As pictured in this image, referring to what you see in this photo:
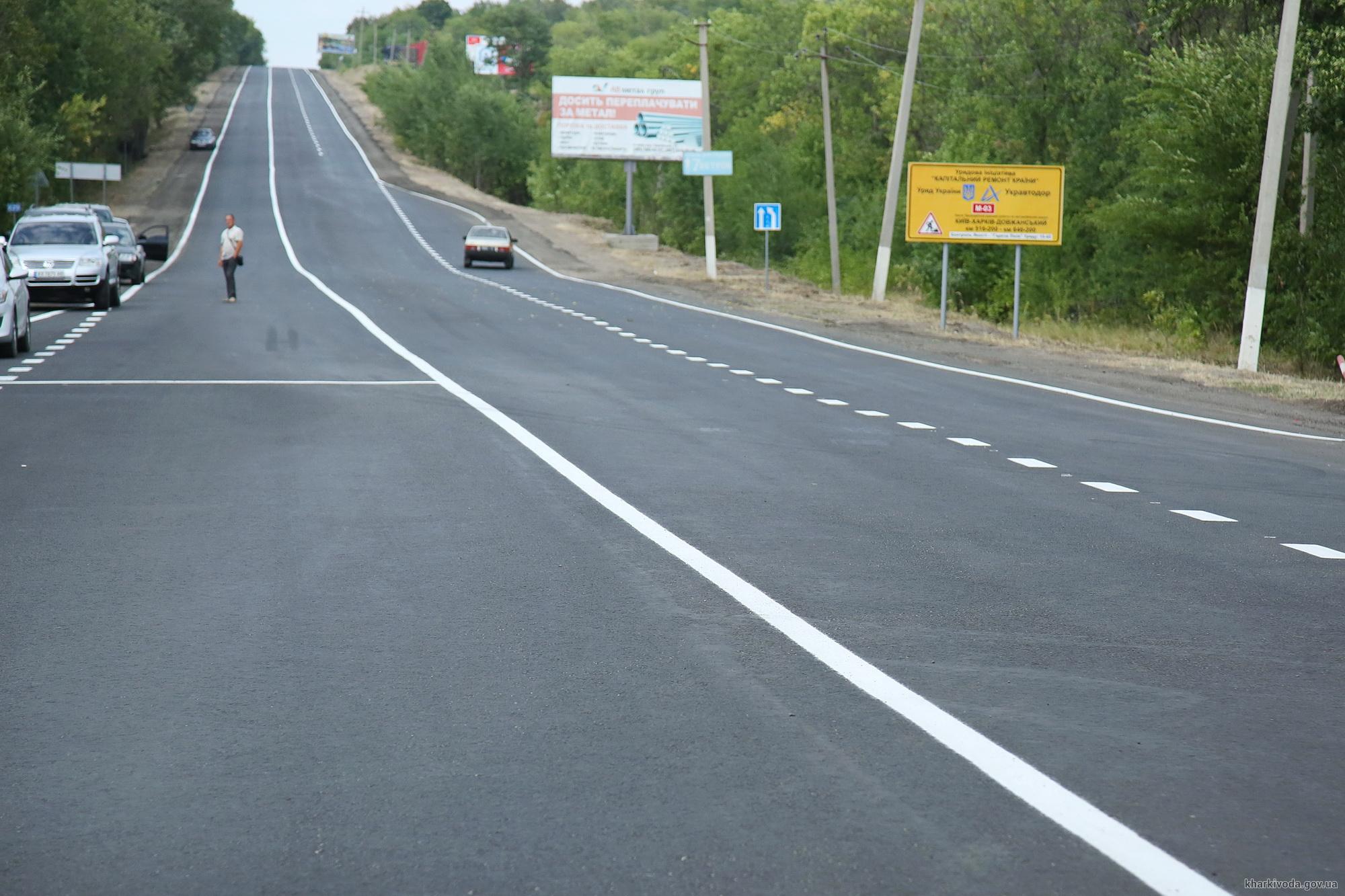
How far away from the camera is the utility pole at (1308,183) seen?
31.1 meters

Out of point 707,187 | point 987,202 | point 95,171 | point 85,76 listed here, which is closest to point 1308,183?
point 987,202

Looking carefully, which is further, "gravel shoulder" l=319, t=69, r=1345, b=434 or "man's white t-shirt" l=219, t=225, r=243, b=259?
"man's white t-shirt" l=219, t=225, r=243, b=259

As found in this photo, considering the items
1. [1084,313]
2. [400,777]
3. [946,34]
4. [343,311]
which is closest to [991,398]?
[400,777]

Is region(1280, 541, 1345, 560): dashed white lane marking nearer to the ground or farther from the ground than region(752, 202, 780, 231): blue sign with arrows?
farther from the ground

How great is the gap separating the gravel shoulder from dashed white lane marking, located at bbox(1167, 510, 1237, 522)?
22.3 ft

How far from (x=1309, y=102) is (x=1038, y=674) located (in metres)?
25.7

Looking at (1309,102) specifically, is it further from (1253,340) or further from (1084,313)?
(1084,313)

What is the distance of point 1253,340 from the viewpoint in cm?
2498

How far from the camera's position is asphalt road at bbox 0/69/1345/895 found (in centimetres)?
453

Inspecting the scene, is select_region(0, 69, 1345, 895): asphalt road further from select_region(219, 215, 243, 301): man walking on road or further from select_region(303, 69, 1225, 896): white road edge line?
select_region(219, 215, 243, 301): man walking on road

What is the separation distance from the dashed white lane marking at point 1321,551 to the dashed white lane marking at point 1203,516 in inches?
32.7

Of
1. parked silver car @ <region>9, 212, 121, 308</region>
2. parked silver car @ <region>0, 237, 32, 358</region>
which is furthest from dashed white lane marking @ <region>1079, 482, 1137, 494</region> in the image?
parked silver car @ <region>9, 212, 121, 308</region>

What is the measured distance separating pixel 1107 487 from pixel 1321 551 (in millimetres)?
2673

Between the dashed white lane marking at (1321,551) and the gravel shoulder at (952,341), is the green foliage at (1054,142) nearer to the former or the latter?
the gravel shoulder at (952,341)
